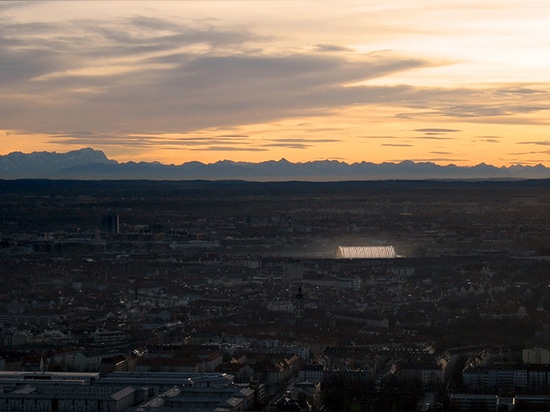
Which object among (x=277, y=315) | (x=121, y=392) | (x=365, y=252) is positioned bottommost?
(x=365, y=252)

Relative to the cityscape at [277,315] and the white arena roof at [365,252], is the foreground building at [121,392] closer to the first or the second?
the cityscape at [277,315]

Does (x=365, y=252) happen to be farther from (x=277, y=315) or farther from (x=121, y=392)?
(x=121, y=392)

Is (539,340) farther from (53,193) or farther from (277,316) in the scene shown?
(53,193)

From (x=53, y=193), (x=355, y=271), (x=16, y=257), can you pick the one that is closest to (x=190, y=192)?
(x=53, y=193)

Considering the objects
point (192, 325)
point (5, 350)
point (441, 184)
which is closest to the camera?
point (5, 350)

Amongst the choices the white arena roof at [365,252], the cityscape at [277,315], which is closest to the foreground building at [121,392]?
the cityscape at [277,315]

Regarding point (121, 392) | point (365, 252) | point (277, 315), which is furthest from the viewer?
point (365, 252)

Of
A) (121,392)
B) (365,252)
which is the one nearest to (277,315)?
(121,392)
